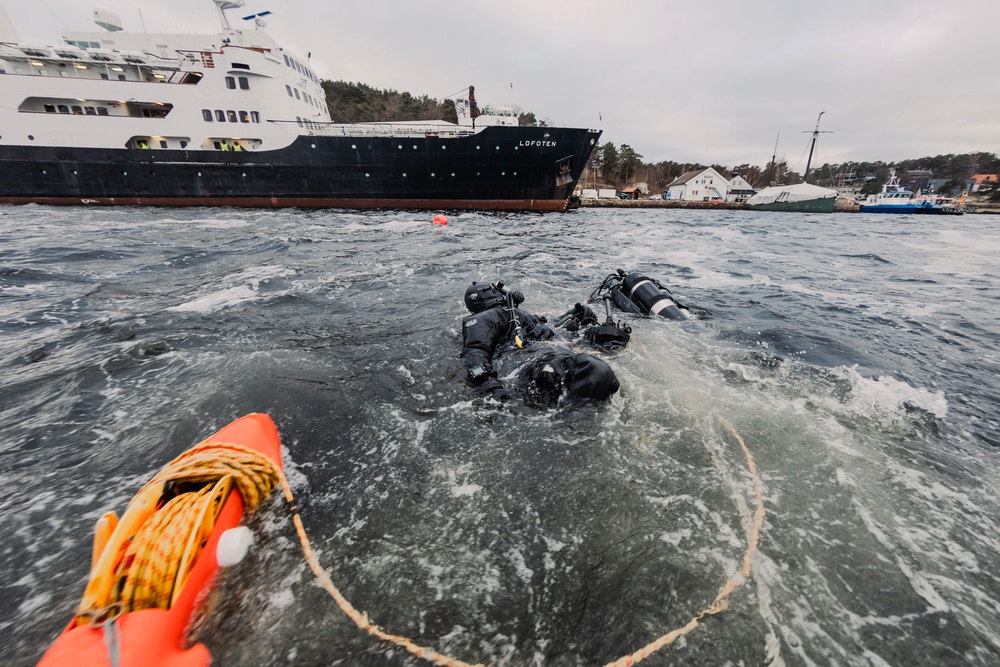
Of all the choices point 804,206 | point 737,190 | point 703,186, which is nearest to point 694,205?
point 804,206

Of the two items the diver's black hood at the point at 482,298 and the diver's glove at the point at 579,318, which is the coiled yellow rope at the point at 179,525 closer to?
the diver's black hood at the point at 482,298

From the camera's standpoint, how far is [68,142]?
20469 mm

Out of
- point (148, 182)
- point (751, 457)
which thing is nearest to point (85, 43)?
point (148, 182)

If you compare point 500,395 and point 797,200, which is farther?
point 797,200

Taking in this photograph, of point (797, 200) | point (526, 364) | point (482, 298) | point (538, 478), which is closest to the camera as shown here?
point (538, 478)

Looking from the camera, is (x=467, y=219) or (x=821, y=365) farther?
(x=467, y=219)

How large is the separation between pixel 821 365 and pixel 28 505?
7918mm

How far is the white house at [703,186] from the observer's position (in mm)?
59688

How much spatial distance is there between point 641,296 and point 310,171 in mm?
22556

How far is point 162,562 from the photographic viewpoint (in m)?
1.71

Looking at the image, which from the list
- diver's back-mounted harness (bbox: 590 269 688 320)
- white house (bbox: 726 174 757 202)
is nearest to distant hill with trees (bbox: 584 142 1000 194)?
white house (bbox: 726 174 757 202)

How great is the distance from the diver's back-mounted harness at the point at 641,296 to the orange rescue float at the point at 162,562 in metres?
5.60

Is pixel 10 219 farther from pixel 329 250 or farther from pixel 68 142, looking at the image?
pixel 329 250

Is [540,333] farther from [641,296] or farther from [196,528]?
[196,528]
